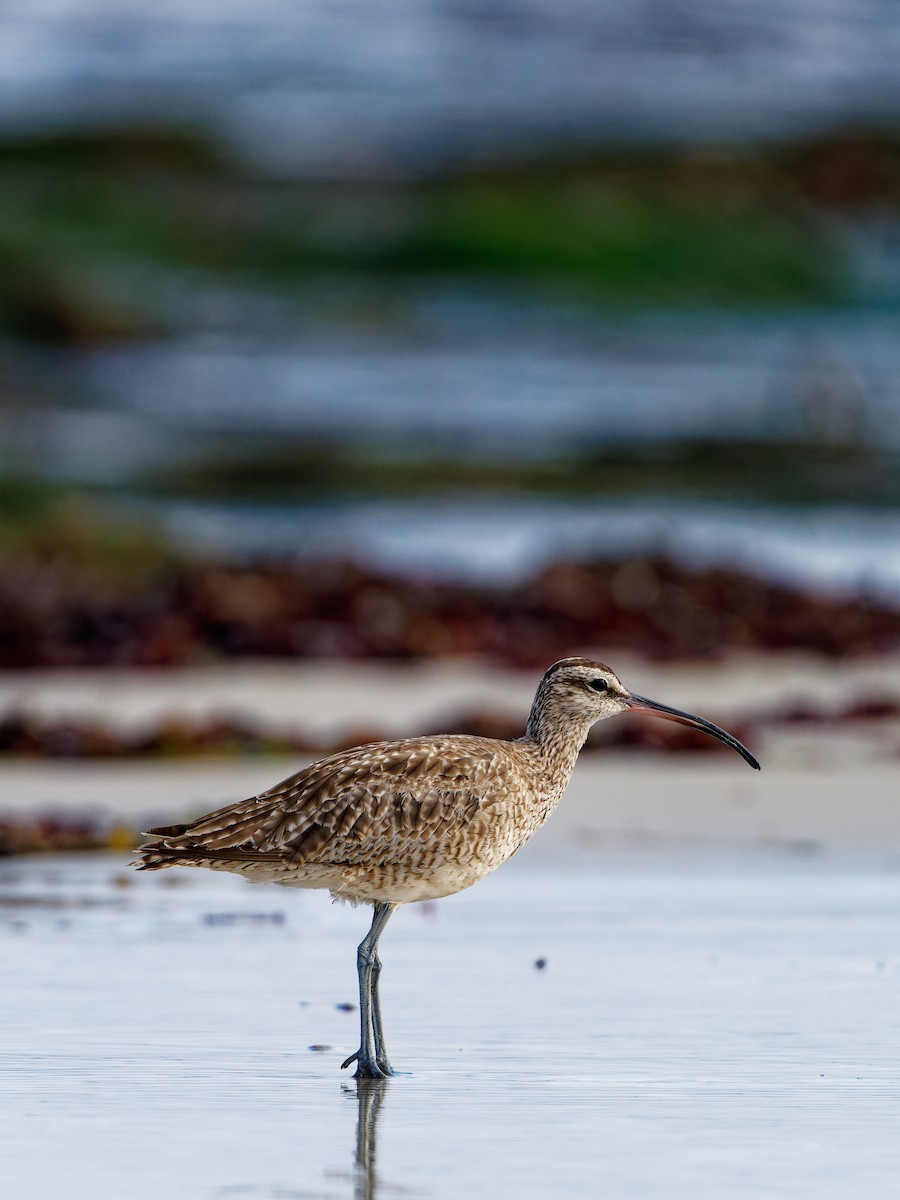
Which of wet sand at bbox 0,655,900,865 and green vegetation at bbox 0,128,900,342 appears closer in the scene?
wet sand at bbox 0,655,900,865

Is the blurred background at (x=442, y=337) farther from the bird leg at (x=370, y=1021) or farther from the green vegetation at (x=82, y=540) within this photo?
the bird leg at (x=370, y=1021)

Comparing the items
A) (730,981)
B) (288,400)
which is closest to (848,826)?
(730,981)

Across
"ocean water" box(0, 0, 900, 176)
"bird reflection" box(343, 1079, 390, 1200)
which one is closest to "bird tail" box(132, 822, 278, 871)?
"bird reflection" box(343, 1079, 390, 1200)

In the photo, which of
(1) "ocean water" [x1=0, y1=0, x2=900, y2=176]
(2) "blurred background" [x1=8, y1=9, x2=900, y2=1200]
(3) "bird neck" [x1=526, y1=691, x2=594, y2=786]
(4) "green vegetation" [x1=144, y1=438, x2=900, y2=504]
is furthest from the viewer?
(1) "ocean water" [x1=0, y1=0, x2=900, y2=176]

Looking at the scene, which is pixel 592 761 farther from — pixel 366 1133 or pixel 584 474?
pixel 584 474

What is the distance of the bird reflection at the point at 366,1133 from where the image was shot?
4.48m

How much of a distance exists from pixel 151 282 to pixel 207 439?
16049 millimetres

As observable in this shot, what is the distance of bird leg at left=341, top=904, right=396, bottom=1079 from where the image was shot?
5465 millimetres

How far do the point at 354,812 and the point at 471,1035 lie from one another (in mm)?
585

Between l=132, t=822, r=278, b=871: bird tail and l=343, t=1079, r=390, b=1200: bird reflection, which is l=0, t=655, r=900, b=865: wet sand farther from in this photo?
l=343, t=1079, r=390, b=1200: bird reflection

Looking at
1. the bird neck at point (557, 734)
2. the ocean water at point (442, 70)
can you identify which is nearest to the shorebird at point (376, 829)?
the bird neck at point (557, 734)

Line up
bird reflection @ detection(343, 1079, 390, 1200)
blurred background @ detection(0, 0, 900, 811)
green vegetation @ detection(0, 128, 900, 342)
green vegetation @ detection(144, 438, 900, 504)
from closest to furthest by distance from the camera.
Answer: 1. bird reflection @ detection(343, 1079, 390, 1200)
2. blurred background @ detection(0, 0, 900, 811)
3. green vegetation @ detection(144, 438, 900, 504)
4. green vegetation @ detection(0, 128, 900, 342)

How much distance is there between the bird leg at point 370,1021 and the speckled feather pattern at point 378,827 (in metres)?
0.18

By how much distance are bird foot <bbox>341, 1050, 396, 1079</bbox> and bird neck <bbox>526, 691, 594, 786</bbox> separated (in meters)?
1.26
